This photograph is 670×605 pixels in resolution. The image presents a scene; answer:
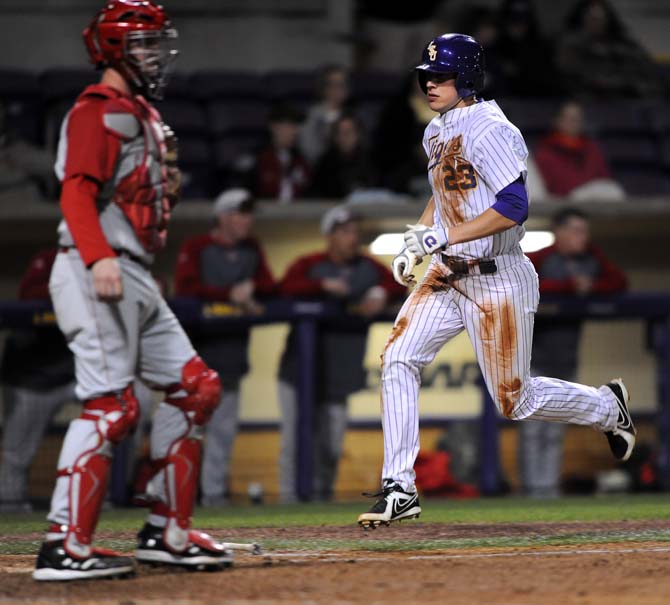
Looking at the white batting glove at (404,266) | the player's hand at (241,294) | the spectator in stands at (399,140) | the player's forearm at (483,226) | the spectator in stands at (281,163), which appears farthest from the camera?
the spectator in stands at (399,140)

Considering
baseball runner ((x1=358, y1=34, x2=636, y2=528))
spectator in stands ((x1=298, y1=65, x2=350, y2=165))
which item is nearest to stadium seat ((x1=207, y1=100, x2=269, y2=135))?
spectator in stands ((x1=298, y1=65, x2=350, y2=165))

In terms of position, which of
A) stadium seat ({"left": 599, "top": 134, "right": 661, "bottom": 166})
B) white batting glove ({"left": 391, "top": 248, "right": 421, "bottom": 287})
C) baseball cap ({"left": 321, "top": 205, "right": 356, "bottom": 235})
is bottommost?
white batting glove ({"left": 391, "top": 248, "right": 421, "bottom": 287})

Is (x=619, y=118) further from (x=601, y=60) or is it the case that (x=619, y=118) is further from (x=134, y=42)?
(x=134, y=42)

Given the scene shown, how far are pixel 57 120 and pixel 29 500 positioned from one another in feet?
10.1

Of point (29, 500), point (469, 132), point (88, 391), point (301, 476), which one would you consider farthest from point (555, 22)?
point (88, 391)

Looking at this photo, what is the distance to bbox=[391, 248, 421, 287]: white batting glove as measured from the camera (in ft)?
14.4

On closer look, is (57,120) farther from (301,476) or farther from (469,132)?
(469,132)

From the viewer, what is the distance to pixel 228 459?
717 cm

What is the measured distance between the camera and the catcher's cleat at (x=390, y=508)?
434 centimetres

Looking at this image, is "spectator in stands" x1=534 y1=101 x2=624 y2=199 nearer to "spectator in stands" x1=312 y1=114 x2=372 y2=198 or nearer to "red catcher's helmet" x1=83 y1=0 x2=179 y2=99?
"spectator in stands" x1=312 y1=114 x2=372 y2=198

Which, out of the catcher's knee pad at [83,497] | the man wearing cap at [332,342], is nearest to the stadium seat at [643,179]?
the man wearing cap at [332,342]

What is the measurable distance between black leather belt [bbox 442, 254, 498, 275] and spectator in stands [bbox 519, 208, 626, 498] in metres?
3.05

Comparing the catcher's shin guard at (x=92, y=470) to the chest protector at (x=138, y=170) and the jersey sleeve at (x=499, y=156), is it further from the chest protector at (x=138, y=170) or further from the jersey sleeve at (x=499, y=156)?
the jersey sleeve at (x=499, y=156)

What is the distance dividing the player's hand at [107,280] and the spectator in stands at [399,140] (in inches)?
220
